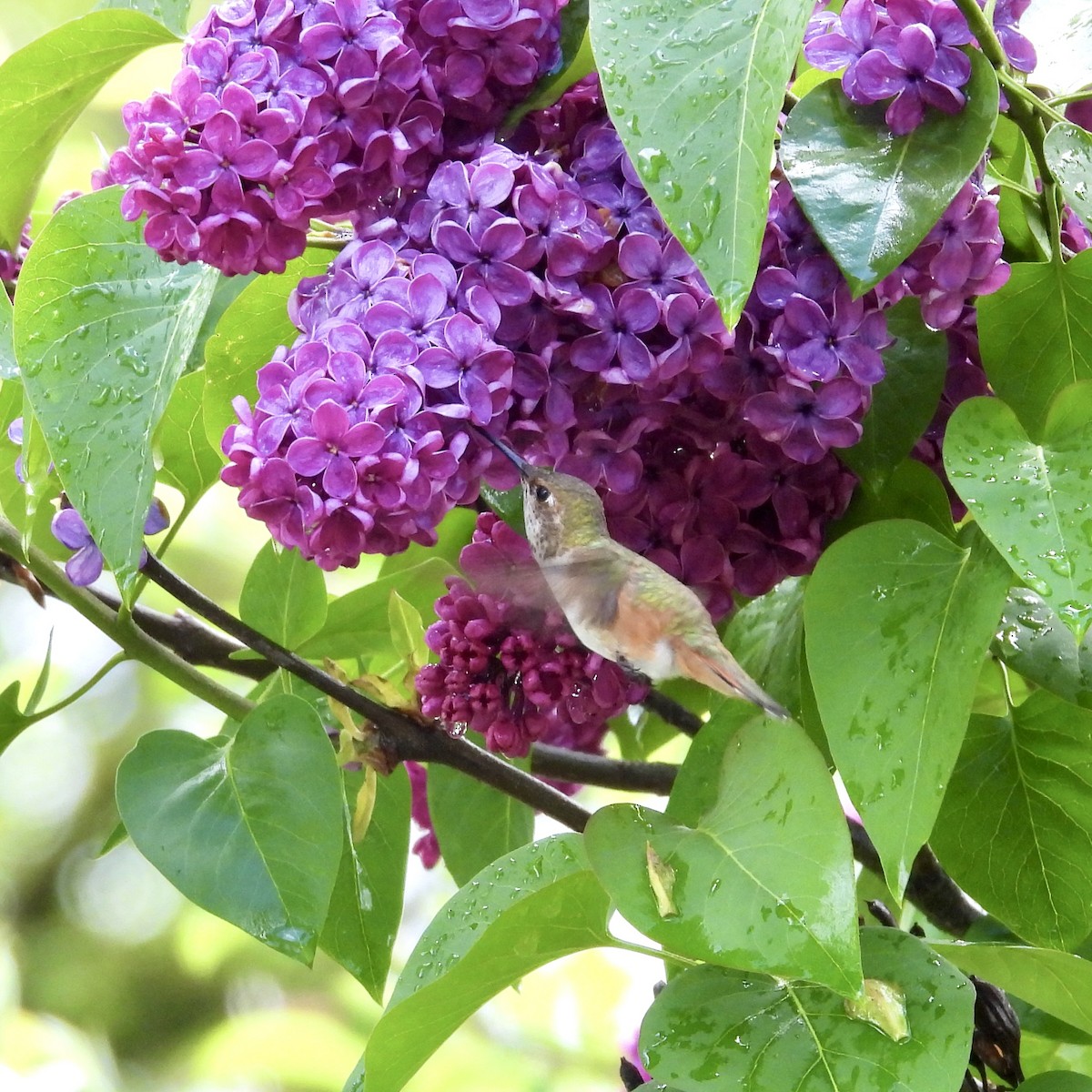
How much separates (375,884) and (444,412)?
10.7 inches

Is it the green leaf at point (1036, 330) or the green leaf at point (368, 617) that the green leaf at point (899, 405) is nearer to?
the green leaf at point (1036, 330)

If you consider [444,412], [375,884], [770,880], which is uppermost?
[444,412]

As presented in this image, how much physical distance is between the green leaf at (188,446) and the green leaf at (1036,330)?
0.35 meters

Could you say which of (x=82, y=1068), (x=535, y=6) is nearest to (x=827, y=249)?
(x=535, y=6)

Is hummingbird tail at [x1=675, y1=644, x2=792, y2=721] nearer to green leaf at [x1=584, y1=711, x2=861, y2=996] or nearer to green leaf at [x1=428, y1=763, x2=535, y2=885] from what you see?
green leaf at [x1=584, y1=711, x2=861, y2=996]

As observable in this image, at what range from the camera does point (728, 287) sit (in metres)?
0.40

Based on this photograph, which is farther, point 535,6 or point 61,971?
point 61,971

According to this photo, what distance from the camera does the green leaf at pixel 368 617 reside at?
70 cm

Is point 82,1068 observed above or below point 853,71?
below

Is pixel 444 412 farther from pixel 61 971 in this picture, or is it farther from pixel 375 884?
pixel 61 971

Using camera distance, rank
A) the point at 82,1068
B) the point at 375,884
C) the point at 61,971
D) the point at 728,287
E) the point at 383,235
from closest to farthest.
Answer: the point at 728,287 < the point at 383,235 < the point at 375,884 < the point at 82,1068 < the point at 61,971

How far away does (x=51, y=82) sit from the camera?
61 centimetres

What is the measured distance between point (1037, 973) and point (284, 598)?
0.39 metres

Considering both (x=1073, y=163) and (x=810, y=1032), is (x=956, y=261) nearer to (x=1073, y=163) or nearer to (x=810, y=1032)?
(x=1073, y=163)
